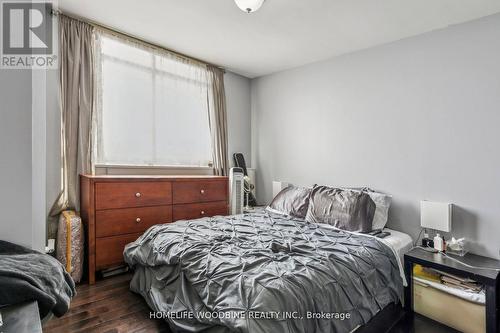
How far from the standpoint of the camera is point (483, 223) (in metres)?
2.25

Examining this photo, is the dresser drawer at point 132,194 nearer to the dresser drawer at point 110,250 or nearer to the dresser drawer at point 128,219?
the dresser drawer at point 128,219

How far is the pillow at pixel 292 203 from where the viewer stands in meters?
2.88

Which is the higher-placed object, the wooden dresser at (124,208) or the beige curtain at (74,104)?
the beige curtain at (74,104)

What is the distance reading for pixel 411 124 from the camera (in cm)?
265

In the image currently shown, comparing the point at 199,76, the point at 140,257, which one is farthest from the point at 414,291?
the point at 199,76

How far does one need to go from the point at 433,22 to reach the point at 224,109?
2.53 meters

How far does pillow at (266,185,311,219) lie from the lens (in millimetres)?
2881

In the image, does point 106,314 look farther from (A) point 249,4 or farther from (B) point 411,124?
(B) point 411,124

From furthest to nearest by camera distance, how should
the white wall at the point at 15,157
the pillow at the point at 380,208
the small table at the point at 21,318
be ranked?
the pillow at the point at 380,208, the white wall at the point at 15,157, the small table at the point at 21,318

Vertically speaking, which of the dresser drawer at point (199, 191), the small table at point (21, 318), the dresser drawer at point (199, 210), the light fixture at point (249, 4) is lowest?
the dresser drawer at point (199, 210)

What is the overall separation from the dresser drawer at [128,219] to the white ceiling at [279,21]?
182 cm

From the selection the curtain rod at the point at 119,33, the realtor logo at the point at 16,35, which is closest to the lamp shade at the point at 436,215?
the realtor logo at the point at 16,35

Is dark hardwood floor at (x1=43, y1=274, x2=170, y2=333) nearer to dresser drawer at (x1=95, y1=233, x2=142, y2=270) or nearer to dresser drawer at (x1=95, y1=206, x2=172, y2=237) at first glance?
dresser drawer at (x1=95, y1=233, x2=142, y2=270)

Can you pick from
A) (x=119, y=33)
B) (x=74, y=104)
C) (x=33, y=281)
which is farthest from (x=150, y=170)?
(x=33, y=281)
